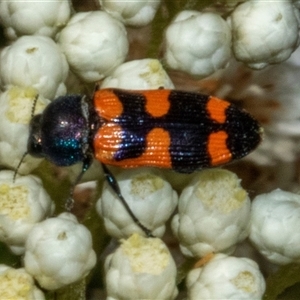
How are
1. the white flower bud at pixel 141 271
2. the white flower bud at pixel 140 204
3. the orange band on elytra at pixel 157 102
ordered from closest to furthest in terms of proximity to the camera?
the white flower bud at pixel 141 271
the white flower bud at pixel 140 204
the orange band on elytra at pixel 157 102

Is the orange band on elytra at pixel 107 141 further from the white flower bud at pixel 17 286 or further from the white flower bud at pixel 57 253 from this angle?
the white flower bud at pixel 17 286

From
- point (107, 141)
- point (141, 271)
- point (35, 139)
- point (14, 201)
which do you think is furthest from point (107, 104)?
point (141, 271)

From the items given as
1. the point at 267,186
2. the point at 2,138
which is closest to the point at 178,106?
the point at 2,138

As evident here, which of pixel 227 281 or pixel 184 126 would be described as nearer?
pixel 227 281

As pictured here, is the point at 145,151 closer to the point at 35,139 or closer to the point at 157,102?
the point at 157,102

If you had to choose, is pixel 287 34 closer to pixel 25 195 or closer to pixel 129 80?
pixel 129 80

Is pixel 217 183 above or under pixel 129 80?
under

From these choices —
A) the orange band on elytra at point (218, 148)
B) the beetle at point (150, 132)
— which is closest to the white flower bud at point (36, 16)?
the beetle at point (150, 132)
